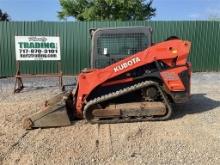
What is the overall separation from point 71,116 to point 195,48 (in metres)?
10.8

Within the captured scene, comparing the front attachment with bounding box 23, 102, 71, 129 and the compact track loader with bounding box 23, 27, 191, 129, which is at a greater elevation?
the compact track loader with bounding box 23, 27, 191, 129

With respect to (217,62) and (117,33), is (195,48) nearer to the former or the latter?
(217,62)

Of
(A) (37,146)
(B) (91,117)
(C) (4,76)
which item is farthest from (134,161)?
(C) (4,76)

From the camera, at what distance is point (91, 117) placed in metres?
9.20

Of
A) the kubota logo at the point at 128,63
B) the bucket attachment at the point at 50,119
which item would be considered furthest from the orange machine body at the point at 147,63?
the bucket attachment at the point at 50,119

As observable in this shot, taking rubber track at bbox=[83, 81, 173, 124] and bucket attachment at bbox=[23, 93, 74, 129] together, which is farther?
rubber track at bbox=[83, 81, 173, 124]

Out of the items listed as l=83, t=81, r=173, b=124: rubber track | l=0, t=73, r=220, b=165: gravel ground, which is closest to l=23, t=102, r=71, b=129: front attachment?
l=0, t=73, r=220, b=165: gravel ground

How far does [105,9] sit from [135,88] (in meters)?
28.2

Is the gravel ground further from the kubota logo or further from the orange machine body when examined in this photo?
the kubota logo

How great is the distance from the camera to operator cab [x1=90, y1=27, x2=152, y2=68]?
10.0m

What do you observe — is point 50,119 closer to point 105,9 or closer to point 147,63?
point 147,63

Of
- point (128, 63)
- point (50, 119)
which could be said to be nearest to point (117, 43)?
point (128, 63)

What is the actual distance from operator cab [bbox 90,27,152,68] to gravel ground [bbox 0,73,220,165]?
1.62m

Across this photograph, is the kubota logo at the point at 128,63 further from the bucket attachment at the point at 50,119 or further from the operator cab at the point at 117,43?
the bucket attachment at the point at 50,119
